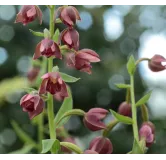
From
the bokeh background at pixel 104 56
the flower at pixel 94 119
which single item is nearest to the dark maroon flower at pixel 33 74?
the flower at pixel 94 119

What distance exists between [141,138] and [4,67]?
8.33 ft

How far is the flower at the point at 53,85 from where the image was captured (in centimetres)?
71

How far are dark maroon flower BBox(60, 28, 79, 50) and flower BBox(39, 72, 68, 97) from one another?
0.05 m

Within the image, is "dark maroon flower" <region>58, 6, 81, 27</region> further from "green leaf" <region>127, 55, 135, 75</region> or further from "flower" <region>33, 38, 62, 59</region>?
"green leaf" <region>127, 55, 135, 75</region>

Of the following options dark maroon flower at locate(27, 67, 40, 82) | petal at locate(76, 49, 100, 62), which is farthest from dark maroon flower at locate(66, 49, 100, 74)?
dark maroon flower at locate(27, 67, 40, 82)

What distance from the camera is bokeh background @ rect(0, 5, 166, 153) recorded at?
9.22ft

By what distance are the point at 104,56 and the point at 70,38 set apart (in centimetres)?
289

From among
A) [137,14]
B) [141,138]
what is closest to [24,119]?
[137,14]

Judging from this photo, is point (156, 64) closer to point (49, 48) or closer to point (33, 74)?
point (49, 48)

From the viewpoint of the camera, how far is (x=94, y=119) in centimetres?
78

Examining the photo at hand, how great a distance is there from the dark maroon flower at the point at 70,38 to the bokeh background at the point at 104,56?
6.34ft

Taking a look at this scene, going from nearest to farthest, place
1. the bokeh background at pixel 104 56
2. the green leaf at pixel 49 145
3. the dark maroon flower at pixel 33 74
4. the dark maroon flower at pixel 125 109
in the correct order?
the green leaf at pixel 49 145
the dark maroon flower at pixel 125 109
the dark maroon flower at pixel 33 74
the bokeh background at pixel 104 56

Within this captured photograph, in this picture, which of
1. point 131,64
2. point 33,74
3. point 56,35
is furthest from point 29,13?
point 33,74

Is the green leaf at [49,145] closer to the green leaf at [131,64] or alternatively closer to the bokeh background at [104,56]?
the green leaf at [131,64]
